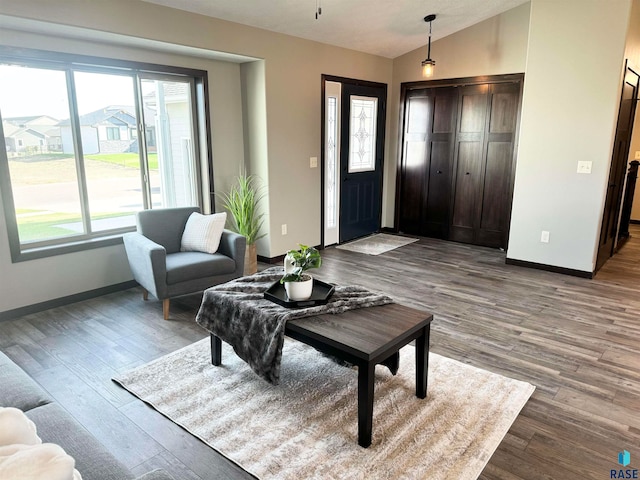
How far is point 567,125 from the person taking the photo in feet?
14.9

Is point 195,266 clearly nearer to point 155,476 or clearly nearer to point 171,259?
point 171,259

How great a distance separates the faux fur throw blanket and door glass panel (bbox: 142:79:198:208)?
89.0 inches

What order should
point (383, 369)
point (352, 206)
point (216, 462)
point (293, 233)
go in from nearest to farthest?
point (216, 462), point (383, 369), point (293, 233), point (352, 206)

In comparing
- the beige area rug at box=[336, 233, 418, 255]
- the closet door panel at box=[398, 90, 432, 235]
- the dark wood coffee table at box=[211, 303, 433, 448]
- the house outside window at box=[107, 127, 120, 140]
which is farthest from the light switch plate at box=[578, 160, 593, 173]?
the house outside window at box=[107, 127, 120, 140]

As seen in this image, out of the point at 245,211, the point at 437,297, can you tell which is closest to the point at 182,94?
the point at 245,211

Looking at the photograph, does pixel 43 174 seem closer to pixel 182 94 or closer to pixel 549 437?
pixel 182 94

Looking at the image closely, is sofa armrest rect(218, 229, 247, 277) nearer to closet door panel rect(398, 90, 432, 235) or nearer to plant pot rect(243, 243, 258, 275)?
plant pot rect(243, 243, 258, 275)

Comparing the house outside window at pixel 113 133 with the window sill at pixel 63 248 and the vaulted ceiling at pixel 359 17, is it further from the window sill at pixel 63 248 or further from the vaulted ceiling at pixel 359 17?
the vaulted ceiling at pixel 359 17

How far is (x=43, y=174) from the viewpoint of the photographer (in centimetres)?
376

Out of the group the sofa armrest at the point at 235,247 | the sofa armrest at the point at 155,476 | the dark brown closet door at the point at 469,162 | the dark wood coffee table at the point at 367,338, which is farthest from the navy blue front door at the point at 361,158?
the sofa armrest at the point at 155,476

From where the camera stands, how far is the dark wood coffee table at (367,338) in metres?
2.06

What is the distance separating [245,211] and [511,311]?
→ 282 centimetres

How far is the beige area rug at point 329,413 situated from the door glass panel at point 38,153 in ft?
6.08

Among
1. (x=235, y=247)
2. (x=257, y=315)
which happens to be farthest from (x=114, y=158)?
(x=257, y=315)
